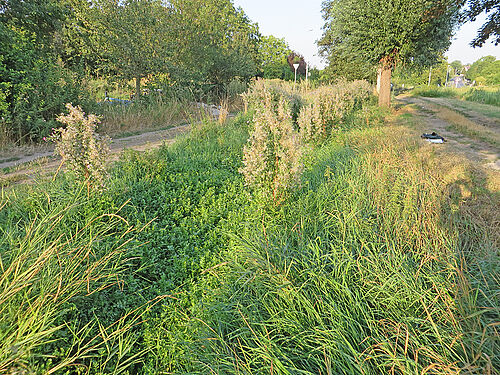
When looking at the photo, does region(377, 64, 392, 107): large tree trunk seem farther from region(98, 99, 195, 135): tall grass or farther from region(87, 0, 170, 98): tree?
region(87, 0, 170, 98): tree

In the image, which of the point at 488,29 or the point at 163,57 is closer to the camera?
the point at 488,29

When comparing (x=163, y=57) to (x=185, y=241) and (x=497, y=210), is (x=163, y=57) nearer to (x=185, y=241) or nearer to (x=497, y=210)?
(x=185, y=241)

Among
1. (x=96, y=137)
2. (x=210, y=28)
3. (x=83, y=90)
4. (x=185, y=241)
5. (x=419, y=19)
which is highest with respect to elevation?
(x=210, y=28)

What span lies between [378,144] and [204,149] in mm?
3701

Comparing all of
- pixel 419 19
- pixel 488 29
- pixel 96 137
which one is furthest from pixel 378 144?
pixel 419 19

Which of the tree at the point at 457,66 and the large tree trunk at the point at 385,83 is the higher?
the tree at the point at 457,66

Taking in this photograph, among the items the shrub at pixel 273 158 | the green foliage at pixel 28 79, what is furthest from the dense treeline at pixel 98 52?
the shrub at pixel 273 158

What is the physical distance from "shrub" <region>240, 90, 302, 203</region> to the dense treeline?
19.9 feet

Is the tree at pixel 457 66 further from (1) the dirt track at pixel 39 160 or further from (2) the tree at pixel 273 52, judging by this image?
(1) the dirt track at pixel 39 160

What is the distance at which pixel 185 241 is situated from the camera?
3135 millimetres

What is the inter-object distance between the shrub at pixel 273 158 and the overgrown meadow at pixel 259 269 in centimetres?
3

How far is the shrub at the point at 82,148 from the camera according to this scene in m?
3.29

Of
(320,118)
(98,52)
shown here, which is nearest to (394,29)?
(320,118)

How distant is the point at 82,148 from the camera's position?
345 centimetres
